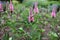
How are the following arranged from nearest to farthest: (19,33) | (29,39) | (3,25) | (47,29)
→ (29,39), (19,33), (3,25), (47,29)

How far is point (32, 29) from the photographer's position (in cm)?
408

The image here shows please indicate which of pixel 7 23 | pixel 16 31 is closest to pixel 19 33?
pixel 16 31

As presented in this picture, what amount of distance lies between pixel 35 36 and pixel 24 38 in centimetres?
19

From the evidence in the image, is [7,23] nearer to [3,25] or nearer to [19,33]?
[3,25]

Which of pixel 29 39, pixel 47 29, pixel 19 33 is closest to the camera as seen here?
pixel 29 39

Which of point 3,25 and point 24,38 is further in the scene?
point 3,25

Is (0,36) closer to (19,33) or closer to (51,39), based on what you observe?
(19,33)

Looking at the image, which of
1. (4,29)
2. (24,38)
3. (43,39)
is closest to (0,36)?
(4,29)

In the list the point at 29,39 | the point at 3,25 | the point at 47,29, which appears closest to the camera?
the point at 29,39

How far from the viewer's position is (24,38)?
3.72m

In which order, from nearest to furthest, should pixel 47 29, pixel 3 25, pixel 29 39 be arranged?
pixel 29 39 → pixel 3 25 → pixel 47 29

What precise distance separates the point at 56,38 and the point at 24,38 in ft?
1.90

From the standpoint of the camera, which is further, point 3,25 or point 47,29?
point 47,29

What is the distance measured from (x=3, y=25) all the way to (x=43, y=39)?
0.81m
